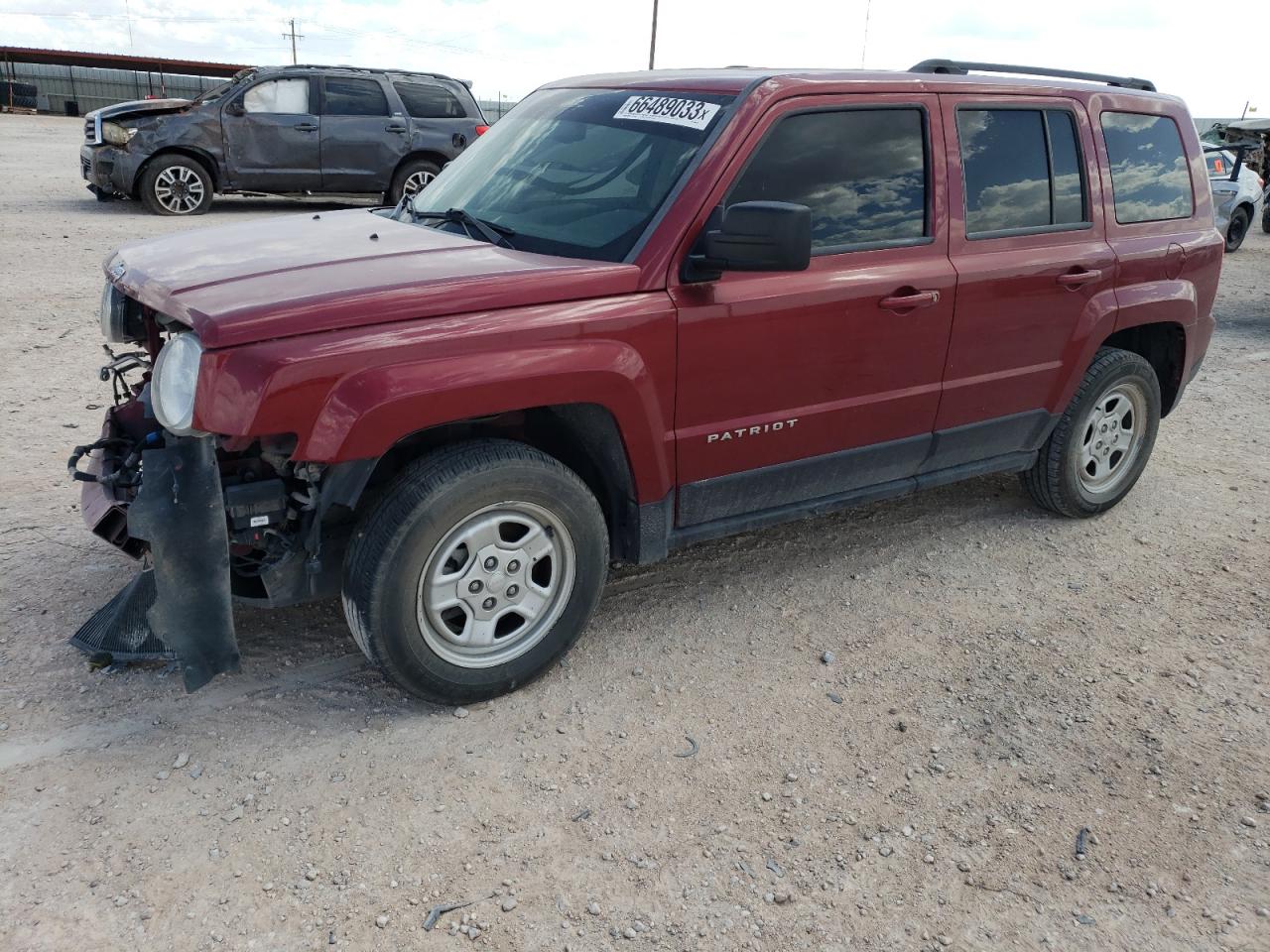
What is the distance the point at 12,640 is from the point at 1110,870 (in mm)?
3480

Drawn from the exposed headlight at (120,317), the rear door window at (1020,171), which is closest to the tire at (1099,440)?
the rear door window at (1020,171)

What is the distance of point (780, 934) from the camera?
2.56 meters

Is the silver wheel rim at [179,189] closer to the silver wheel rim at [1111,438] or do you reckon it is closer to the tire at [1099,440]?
the tire at [1099,440]

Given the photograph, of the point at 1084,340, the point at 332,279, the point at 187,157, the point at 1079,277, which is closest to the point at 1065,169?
the point at 1079,277

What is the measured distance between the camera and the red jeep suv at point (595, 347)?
294cm

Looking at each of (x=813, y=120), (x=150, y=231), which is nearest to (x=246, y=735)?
(x=813, y=120)

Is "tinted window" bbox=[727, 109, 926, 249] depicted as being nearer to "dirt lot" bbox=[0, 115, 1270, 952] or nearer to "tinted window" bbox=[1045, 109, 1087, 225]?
"tinted window" bbox=[1045, 109, 1087, 225]

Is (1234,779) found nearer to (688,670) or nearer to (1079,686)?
(1079,686)

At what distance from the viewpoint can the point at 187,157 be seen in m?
12.7

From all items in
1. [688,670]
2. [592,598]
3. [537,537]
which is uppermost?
[537,537]

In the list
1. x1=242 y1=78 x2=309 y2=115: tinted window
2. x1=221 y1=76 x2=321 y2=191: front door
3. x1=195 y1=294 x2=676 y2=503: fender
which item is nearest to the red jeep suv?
x1=195 y1=294 x2=676 y2=503: fender

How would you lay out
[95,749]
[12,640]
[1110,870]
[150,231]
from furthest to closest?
1. [150,231]
2. [12,640]
3. [95,749]
4. [1110,870]

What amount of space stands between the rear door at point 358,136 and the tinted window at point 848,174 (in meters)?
10.7

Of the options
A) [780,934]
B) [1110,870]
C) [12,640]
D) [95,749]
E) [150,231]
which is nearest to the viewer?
[780,934]
